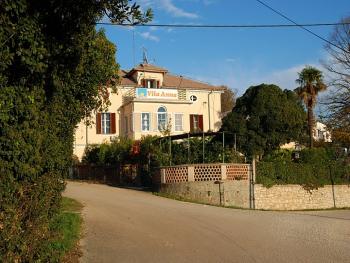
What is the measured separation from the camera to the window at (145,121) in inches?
1874

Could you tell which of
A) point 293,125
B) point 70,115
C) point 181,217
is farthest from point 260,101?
point 70,115

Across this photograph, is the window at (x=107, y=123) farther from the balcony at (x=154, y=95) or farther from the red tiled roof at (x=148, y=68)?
the red tiled roof at (x=148, y=68)

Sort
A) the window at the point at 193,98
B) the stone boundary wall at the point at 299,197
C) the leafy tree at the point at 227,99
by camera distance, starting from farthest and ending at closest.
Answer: the leafy tree at the point at 227,99 → the window at the point at 193,98 → the stone boundary wall at the point at 299,197

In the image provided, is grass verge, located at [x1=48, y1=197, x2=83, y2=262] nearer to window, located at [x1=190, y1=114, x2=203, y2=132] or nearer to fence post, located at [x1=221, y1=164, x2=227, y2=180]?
fence post, located at [x1=221, y1=164, x2=227, y2=180]

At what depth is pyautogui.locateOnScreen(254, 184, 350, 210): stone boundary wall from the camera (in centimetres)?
2975

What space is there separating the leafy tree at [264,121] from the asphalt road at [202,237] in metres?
15.7

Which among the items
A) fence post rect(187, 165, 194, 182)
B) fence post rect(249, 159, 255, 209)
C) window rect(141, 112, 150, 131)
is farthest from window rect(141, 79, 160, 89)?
fence post rect(187, 165, 194, 182)

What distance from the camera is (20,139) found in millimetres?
7168

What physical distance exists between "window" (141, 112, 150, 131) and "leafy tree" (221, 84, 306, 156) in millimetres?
11444

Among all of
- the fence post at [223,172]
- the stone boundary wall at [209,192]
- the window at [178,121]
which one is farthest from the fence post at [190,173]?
the window at [178,121]

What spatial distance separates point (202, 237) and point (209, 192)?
1347 centimetres

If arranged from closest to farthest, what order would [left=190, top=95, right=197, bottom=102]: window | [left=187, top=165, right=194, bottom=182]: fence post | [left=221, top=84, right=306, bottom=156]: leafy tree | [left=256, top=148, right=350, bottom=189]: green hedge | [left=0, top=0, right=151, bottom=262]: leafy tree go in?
[left=0, top=0, right=151, bottom=262]: leafy tree, [left=187, top=165, right=194, bottom=182]: fence post, [left=256, top=148, right=350, bottom=189]: green hedge, [left=221, top=84, right=306, bottom=156]: leafy tree, [left=190, top=95, right=197, bottom=102]: window

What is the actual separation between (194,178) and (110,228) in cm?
1292

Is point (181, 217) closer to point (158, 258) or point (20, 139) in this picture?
point (158, 258)
